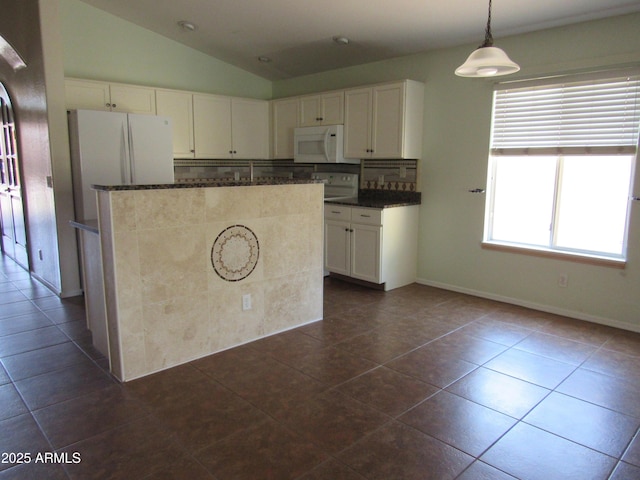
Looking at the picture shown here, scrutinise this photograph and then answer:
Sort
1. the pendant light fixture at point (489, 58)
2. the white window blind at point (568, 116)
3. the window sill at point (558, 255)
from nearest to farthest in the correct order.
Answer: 1. the pendant light fixture at point (489, 58)
2. the white window blind at point (568, 116)
3. the window sill at point (558, 255)

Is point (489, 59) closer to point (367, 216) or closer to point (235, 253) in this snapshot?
point (235, 253)

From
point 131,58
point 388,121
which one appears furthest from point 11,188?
point 388,121

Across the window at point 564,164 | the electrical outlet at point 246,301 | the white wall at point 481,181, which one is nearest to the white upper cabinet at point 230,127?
the white wall at point 481,181

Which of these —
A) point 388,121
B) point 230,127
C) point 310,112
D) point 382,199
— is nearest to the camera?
point 388,121

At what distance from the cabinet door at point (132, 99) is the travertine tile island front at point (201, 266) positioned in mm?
2412

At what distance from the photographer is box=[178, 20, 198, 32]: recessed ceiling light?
455 centimetres

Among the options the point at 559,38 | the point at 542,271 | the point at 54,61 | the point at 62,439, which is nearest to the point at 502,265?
the point at 542,271

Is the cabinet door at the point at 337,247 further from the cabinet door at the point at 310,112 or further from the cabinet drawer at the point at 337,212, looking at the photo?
the cabinet door at the point at 310,112

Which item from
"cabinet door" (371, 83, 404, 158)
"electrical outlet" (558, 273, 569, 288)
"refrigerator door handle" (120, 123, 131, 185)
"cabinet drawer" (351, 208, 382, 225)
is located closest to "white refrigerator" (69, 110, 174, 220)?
"refrigerator door handle" (120, 123, 131, 185)

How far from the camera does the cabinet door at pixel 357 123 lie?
4.66 m

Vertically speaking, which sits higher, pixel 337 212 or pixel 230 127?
pixel 230 127

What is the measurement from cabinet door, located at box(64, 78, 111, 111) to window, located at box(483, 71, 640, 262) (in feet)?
12.3

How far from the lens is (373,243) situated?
4.45 metres

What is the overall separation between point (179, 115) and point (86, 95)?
3.17 ft
